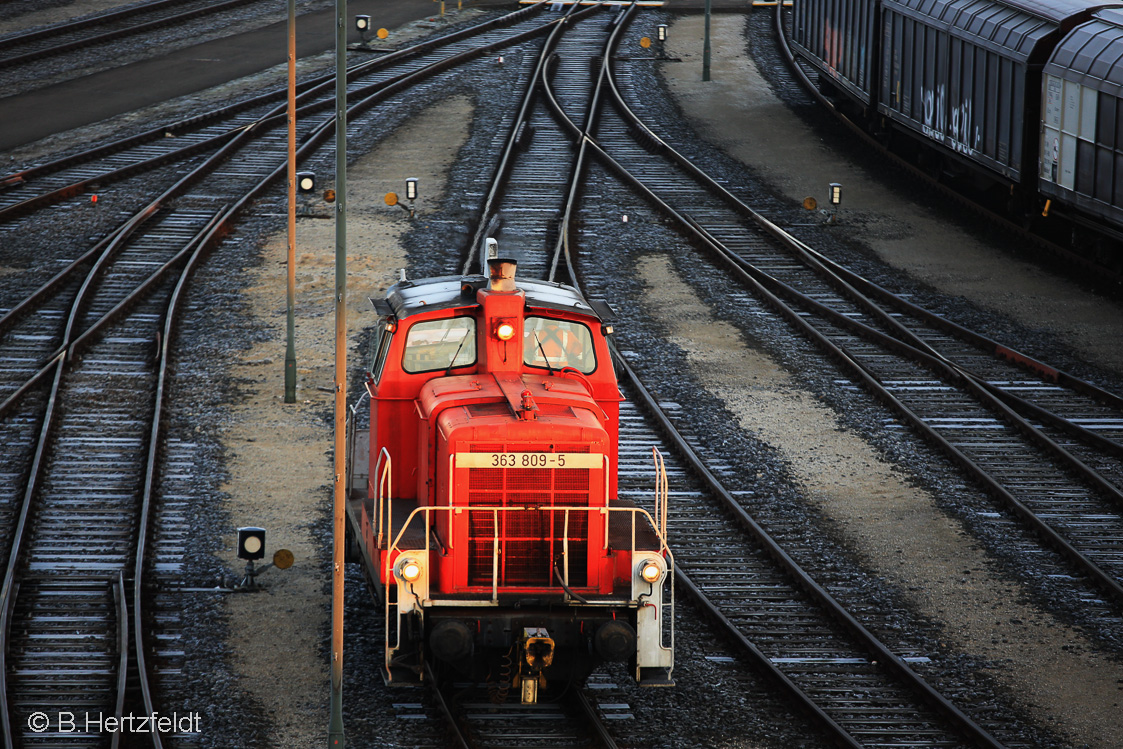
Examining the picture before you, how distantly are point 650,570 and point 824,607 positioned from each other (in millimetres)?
4019

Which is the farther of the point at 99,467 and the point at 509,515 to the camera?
the point at 99,467

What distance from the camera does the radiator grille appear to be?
1045cm

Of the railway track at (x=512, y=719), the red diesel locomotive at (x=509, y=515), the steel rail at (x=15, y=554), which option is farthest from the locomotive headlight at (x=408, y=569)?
the steel rail at (x=15, y=554)

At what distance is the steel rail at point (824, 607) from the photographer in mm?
11219

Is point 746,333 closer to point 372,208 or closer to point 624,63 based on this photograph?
point 372,208

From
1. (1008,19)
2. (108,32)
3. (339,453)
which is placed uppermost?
(1008,19)

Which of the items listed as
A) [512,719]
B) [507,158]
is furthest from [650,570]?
[507,158]

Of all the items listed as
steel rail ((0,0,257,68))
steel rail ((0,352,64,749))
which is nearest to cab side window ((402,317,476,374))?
steel rail ((0,352,64,749))

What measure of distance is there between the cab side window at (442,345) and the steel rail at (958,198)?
50.0 feet

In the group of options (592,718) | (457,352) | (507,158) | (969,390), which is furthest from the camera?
(507,158)

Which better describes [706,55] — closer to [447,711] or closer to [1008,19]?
[1008,19]

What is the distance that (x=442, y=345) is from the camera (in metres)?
11.4

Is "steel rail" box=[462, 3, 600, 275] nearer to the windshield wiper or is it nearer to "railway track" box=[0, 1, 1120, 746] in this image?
"railway track" box=[0, 1, 1120, 746]

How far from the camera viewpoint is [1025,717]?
1162 cm
